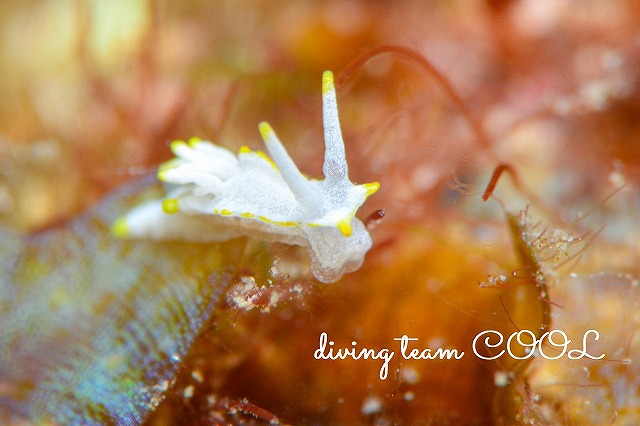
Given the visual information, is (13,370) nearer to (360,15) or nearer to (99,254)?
(99,254)

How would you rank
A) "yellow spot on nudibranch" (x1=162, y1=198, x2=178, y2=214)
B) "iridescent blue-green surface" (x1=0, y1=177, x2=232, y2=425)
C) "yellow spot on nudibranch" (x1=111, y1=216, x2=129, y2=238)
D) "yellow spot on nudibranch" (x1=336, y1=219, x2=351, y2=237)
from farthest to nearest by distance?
1. "yellow spot on nudibranch" (x1=111, y1=216, x2=129, y2=238)
2. "yellow spot on nudibranch" (x1=162, y1=198, x2=178, y2=214)
3. "iridescent blue-green surface" (x1=0, y1=177, x2=232, y2=425)
4. "yellow spot on nudibranch" (x1=336, y1=219, x2=351, y2=237)

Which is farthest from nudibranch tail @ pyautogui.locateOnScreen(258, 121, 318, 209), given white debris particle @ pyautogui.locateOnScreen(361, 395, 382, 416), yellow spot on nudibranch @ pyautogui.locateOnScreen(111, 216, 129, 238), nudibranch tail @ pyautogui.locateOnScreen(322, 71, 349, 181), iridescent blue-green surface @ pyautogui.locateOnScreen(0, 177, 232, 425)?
yellow spot on nudibranch @ pyautogui.locateOnScreen(111, 216, 129, 238)

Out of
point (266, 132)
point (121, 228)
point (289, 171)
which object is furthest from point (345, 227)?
point (121, 228)

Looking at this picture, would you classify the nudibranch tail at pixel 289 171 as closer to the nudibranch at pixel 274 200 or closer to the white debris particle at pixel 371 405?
the nudibranch at pixel 274 200

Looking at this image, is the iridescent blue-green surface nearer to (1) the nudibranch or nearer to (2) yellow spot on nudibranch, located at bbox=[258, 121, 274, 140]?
(1) the nudibranch

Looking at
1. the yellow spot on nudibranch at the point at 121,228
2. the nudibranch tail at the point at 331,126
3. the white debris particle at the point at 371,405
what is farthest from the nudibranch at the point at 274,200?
the white debris particle at the point at 371,405

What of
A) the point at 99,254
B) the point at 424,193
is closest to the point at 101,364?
the point at 99,254
